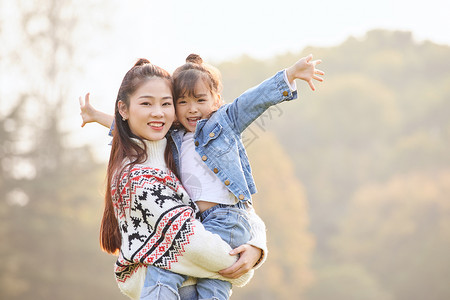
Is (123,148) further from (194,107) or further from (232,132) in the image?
(232,132)

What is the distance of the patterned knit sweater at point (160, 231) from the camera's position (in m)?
2.80

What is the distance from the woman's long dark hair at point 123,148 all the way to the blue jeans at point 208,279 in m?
0.33

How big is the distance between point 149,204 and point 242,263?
51 centimetres

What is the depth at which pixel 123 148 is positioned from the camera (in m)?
3.03

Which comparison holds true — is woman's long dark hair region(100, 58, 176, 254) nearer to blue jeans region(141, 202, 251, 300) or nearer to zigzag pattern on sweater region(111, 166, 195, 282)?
zigzag pattern on sweater region(111, 166, 195, 282)

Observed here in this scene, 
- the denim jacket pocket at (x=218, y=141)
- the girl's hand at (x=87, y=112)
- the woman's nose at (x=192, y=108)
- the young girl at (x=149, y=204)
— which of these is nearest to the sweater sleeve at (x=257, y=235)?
the young girl at (x=149, y=204)

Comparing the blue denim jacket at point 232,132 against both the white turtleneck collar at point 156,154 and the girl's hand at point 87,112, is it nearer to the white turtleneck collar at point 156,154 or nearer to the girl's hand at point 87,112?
the white turtleneck collar at point 156,154

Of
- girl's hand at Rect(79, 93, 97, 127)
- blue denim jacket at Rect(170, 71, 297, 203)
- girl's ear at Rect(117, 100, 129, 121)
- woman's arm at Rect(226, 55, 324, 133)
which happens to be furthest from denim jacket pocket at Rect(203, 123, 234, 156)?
girl's hand at Rect(79, 93, 97, 127)

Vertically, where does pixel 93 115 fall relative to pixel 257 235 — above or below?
above

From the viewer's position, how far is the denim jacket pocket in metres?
3.04

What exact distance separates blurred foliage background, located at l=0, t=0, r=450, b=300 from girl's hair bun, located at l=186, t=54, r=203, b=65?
1014 millimetres

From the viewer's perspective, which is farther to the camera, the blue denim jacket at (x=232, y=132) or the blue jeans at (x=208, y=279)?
the blue denim jacket at (x=232, y=132)

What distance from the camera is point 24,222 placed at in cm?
1741

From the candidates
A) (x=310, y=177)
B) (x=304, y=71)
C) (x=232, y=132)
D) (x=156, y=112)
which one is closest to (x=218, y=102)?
(x=232, y=132)
